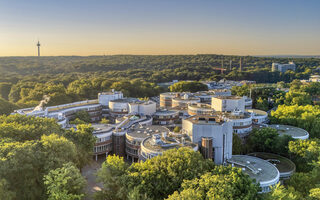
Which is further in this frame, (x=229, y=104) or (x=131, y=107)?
(x=131, y=107)

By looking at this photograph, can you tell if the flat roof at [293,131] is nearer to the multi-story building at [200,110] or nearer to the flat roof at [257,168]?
the multi-story building at [200,110]

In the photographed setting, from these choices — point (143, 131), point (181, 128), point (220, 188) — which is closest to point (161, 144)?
point (143, 131)

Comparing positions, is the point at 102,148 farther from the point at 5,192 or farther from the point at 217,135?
the point at 5,192

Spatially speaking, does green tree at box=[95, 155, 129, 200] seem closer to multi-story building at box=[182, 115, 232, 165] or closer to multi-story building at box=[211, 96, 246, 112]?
multi-story building at box=[182, 115, 232, 165]

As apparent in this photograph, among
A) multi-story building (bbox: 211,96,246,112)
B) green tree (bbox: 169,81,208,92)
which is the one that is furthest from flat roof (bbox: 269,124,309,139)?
green tree (bbox: 169,81,208,92)

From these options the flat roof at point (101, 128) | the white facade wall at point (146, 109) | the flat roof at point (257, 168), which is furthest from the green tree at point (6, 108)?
the flat roof at point (257, 168)

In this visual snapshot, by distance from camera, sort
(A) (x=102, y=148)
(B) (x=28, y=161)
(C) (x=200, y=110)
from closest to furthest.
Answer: (B) (x=28, y=161) < (A) (x=102, y=148) < (C) (x=200, y=110)

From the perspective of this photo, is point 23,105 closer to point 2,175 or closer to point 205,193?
point 2,175
